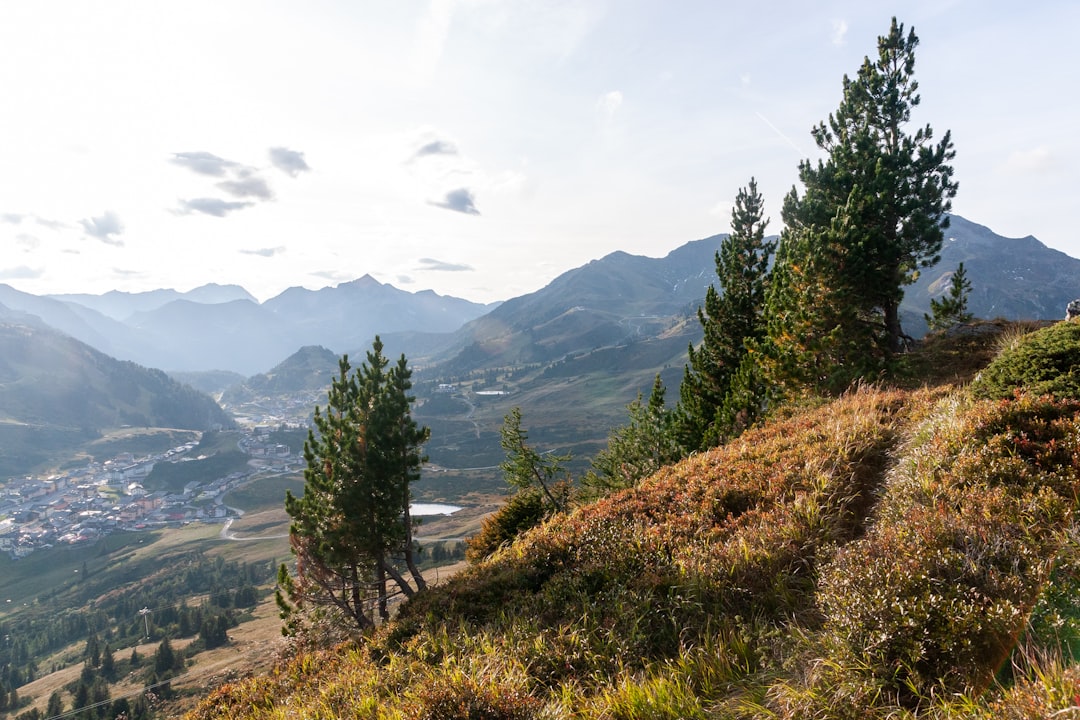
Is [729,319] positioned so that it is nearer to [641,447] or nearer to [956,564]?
[641,447]

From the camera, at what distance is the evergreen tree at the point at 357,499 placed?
22047mm

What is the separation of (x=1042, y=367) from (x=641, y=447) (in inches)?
1089

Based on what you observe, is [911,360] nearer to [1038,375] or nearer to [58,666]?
[1038,375]

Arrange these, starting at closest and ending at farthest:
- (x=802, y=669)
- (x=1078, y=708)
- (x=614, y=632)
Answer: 1. (x=1078, y=708)
2. (x=802, y=669)
3. (x=614, y=632)

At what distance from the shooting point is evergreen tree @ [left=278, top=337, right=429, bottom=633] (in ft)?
72.3

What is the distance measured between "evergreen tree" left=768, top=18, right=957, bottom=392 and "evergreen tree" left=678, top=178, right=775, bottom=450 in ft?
8.44

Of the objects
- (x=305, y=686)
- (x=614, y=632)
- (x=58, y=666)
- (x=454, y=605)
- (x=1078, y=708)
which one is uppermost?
(x=1078, y=708)

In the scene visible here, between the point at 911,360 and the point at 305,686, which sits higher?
the point at 911,360

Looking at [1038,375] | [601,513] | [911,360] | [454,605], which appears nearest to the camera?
[1038,375]

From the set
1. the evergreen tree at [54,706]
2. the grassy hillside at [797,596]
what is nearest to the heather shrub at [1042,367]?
the grassy hillside at [797,596]

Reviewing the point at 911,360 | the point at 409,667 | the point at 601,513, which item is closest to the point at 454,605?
the point at 409,667

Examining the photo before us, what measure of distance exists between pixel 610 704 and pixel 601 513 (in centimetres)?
602

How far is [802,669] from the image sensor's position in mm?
5152

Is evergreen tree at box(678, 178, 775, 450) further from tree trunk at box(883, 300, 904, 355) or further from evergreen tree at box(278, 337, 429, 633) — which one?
evergreen tree at box(278, 337, 429, 633)
